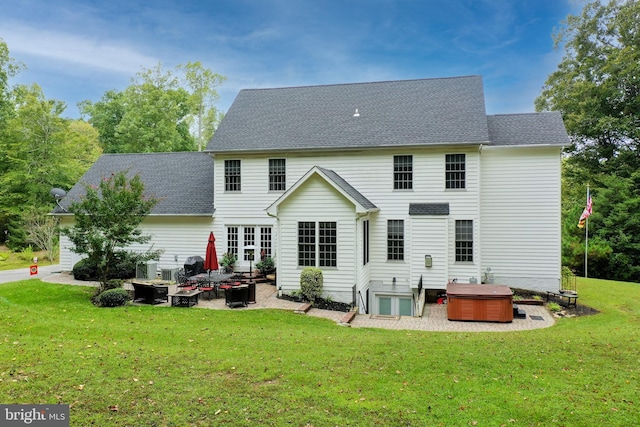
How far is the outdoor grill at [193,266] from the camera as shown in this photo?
1833cm

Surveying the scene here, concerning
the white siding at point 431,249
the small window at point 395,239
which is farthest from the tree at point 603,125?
the small window at point 395,239

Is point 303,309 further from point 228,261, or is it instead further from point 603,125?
point 603,125

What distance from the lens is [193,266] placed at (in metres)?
18.4

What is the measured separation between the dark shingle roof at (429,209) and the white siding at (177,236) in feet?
31.8

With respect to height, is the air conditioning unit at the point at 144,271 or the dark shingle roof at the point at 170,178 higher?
the dark shingle roof at the point at 170,178

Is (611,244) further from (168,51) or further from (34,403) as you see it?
(168,51)

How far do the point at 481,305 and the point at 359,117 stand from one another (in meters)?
10.6

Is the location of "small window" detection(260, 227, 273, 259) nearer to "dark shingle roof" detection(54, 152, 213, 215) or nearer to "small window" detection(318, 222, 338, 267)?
"dark shingle roof" detection(54, 152, 213, 215)

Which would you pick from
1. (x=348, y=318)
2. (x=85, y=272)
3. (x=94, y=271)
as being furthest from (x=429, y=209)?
(x=85, y=272)

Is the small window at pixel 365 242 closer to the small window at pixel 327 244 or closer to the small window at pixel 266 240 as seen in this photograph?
the small window at pixel 327 244

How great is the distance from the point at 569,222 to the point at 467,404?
2700 cm

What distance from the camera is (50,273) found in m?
20.7

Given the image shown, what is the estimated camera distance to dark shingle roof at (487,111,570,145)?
17766 millimetres

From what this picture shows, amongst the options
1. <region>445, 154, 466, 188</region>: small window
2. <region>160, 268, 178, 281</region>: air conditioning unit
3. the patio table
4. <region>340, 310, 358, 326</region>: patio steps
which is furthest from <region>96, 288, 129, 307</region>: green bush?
<region>445, 154, 466, 188</region>: small window
